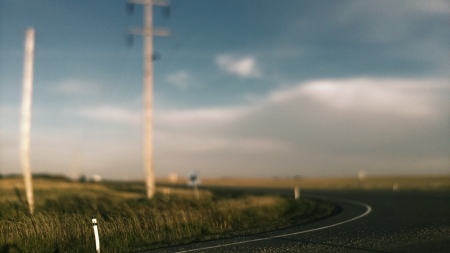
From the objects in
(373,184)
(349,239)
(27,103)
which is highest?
(27,103)

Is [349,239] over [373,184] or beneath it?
over

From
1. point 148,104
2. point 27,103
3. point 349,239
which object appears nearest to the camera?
point 349,239

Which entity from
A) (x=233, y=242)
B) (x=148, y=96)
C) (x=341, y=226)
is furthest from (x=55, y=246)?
(x=148, y=96)

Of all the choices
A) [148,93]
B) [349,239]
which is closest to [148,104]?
[148,93]

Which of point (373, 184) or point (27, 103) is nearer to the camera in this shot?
point (27, 103)

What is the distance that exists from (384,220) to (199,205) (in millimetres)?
8501

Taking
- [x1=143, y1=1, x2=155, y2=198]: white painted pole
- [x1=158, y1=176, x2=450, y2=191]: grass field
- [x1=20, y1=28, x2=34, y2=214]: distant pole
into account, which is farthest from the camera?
[x1=158, y1=176, x2=450, y2=191]: grass field

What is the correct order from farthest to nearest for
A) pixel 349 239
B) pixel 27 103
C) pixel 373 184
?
pixel 373 184
pixel 27 103
pixel 349 239

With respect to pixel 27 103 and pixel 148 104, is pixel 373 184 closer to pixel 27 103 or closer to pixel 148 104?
pixel 148 104

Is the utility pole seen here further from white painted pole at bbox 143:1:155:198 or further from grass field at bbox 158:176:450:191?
grass field at bbox 158:176:450:191

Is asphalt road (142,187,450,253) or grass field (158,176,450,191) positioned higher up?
asphalt road (142,187,450,253)

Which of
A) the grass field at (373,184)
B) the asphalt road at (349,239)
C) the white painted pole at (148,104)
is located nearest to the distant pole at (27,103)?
the white painted pole at (148,104)

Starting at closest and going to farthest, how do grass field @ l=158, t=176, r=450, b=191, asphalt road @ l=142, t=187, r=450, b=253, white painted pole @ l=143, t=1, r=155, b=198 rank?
1. asphalt road @ l=142, t=187, r=450, b=253
2. white painted pole @ l=143, t=1, r=155, b=198
3. grass field @ l=158, t=176, r=450, b=191

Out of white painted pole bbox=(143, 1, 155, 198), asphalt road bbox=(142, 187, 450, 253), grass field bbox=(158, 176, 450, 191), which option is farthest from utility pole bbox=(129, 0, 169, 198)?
grass field bbox=(158, 176, 450, 191)
